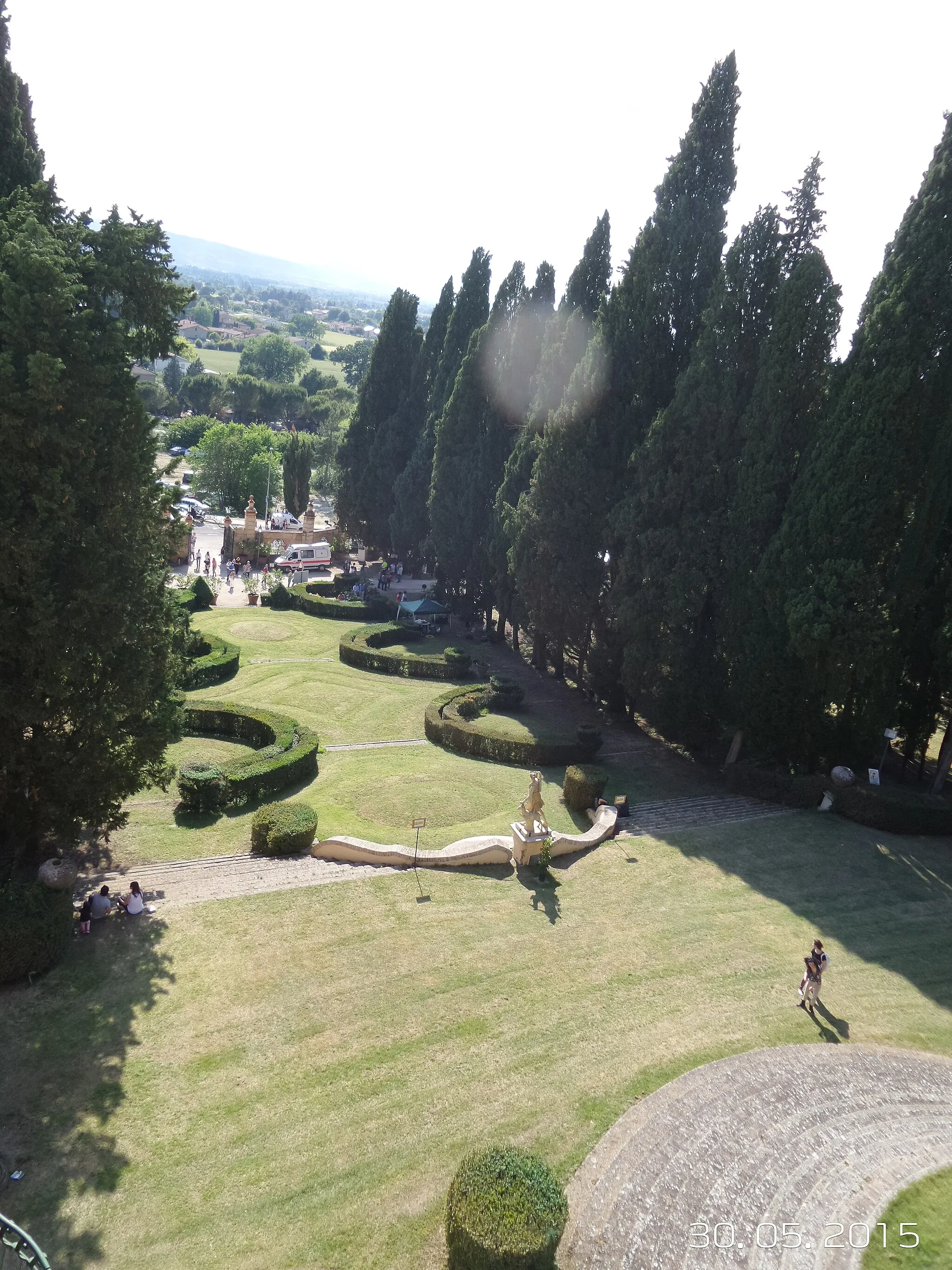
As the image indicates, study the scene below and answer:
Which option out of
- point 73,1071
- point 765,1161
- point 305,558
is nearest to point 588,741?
point 765,1161

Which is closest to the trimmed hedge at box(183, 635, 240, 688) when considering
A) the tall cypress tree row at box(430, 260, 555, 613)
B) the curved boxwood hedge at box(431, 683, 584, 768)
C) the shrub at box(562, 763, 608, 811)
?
the curved boxwood hedge at box(431, 683, 584, 768)

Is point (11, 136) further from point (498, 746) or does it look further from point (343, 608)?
point (343, 608)

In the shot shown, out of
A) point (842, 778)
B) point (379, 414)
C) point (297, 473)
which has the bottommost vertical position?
point (842, 778)

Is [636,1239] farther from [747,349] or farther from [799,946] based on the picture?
[747,349]

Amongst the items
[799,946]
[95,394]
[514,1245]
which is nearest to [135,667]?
[95,394]

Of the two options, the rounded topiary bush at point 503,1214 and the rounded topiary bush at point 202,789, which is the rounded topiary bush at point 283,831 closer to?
the rounded topiary bush at point 202,789
